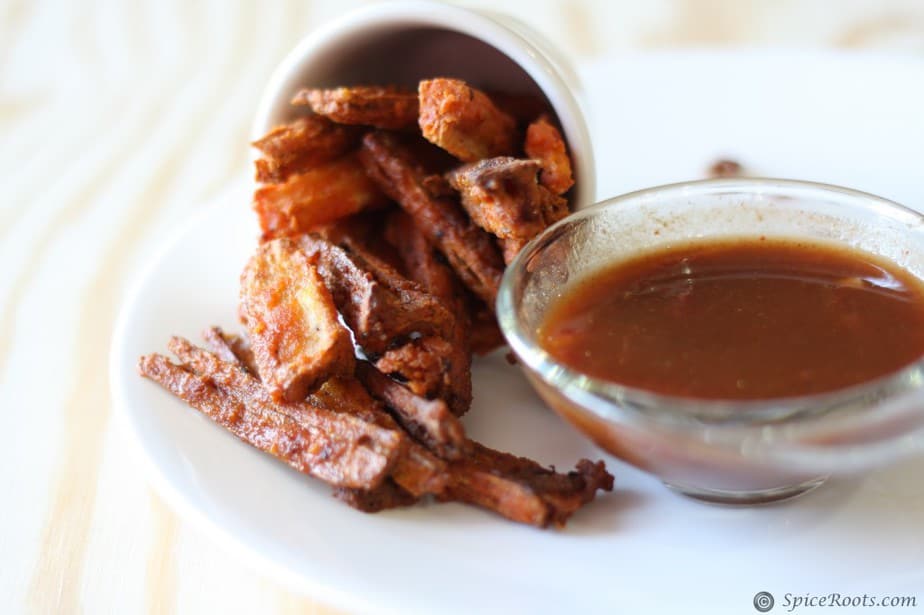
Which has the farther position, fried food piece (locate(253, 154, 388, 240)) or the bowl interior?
fried food piece (locate(253, 154, 388, 240))

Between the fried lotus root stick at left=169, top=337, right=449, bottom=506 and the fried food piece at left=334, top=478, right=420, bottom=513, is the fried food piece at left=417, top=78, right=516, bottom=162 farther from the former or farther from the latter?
the fried food piece at left=334, top=478, right=420, bottom=513

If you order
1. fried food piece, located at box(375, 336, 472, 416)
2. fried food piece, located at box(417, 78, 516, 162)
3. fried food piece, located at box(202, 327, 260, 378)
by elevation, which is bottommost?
fried food piece, located at box(202, 327, 260, 378)

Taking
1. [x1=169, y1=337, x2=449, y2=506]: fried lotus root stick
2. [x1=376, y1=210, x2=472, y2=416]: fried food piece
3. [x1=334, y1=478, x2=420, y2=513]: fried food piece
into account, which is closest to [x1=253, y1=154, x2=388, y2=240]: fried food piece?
[x1=376, y1=210, x2=472, y2=416]: fried food piece

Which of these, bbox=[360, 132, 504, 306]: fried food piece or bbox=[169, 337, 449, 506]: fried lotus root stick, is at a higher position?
bbox=[360, 132, 504, 306]: fried food piece

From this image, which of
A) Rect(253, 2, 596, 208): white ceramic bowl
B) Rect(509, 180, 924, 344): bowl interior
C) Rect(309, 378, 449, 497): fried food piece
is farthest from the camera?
Rect(253, 2, 596, 208): white ceramic bowl

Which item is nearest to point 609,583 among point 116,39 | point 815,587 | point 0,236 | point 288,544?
point 815,587

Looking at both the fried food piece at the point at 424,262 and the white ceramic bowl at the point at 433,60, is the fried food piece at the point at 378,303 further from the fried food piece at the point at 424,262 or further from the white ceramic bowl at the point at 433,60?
the white ceramic bowl at the point at 433,60

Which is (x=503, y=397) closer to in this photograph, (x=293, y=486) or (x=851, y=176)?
(x=293, y=486)
